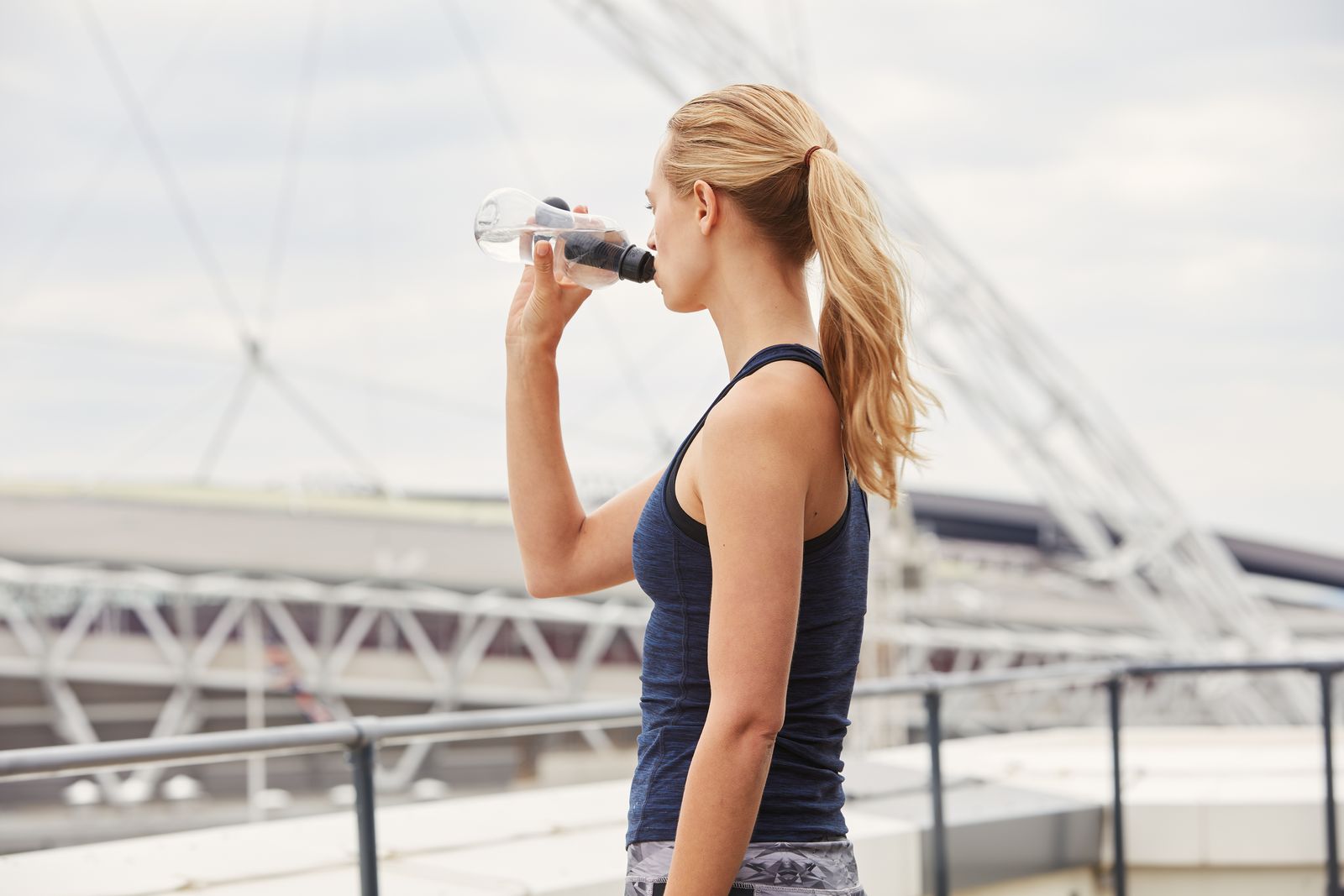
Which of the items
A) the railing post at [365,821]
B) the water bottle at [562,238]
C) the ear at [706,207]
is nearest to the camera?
the ear at [706,207]

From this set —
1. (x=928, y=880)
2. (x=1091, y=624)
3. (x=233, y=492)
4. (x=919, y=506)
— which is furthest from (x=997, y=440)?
(x=919, y=506)

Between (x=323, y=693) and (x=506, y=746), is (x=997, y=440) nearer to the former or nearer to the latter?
(x=323, y=693)

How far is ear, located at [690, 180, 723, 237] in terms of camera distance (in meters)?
1.44

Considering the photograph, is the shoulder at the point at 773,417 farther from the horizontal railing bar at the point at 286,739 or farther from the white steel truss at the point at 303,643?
the white steel truss at the point at 303,643

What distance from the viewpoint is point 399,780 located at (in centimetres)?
298

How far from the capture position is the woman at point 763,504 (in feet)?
4.31

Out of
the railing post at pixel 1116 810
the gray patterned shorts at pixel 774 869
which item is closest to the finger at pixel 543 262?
the gray patterned shorts at pixel 774 869

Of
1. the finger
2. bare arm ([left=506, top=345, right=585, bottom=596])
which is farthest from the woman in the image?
bare arm ([left=506, top=345, right=585, bottom=596])

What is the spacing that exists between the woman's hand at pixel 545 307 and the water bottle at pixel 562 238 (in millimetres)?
16

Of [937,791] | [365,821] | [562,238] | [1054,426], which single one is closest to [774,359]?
[562,238]

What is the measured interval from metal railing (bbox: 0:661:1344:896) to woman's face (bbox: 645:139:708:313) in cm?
134

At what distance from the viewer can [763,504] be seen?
130 centimetres

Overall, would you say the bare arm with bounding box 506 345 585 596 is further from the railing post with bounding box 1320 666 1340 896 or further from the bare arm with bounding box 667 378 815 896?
the railing post with bounding box 1320 666 1340 896

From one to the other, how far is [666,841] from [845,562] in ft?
1.09
